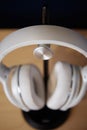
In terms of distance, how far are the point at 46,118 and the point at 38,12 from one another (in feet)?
1.55

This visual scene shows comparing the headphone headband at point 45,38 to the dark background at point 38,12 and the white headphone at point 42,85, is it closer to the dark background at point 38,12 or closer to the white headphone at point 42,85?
the white headphone at point 42,85

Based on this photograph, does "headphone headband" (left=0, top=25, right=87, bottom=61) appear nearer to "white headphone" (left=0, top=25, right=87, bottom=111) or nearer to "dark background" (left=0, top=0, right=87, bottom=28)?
"white headphone" (left=0, top=25, right=87, bottom=111)

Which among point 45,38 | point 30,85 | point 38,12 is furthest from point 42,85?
point 38,12

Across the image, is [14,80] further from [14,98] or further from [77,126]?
[77,126]

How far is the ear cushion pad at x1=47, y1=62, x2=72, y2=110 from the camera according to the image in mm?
503

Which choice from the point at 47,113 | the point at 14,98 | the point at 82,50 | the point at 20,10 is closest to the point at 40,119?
the point at 47,113

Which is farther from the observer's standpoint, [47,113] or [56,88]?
[47,113]

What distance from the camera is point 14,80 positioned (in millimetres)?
512

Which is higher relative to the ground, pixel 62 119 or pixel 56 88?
pixel 56 88

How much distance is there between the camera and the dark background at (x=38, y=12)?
35.8 inches

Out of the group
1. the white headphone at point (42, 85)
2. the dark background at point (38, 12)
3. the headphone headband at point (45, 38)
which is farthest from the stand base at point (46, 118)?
the dark background at point (38, 12)

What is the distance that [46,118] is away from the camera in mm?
634

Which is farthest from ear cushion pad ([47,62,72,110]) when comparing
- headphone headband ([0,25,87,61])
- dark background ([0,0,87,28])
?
dark background ([0,0,87,28])

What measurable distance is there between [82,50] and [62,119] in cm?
30
